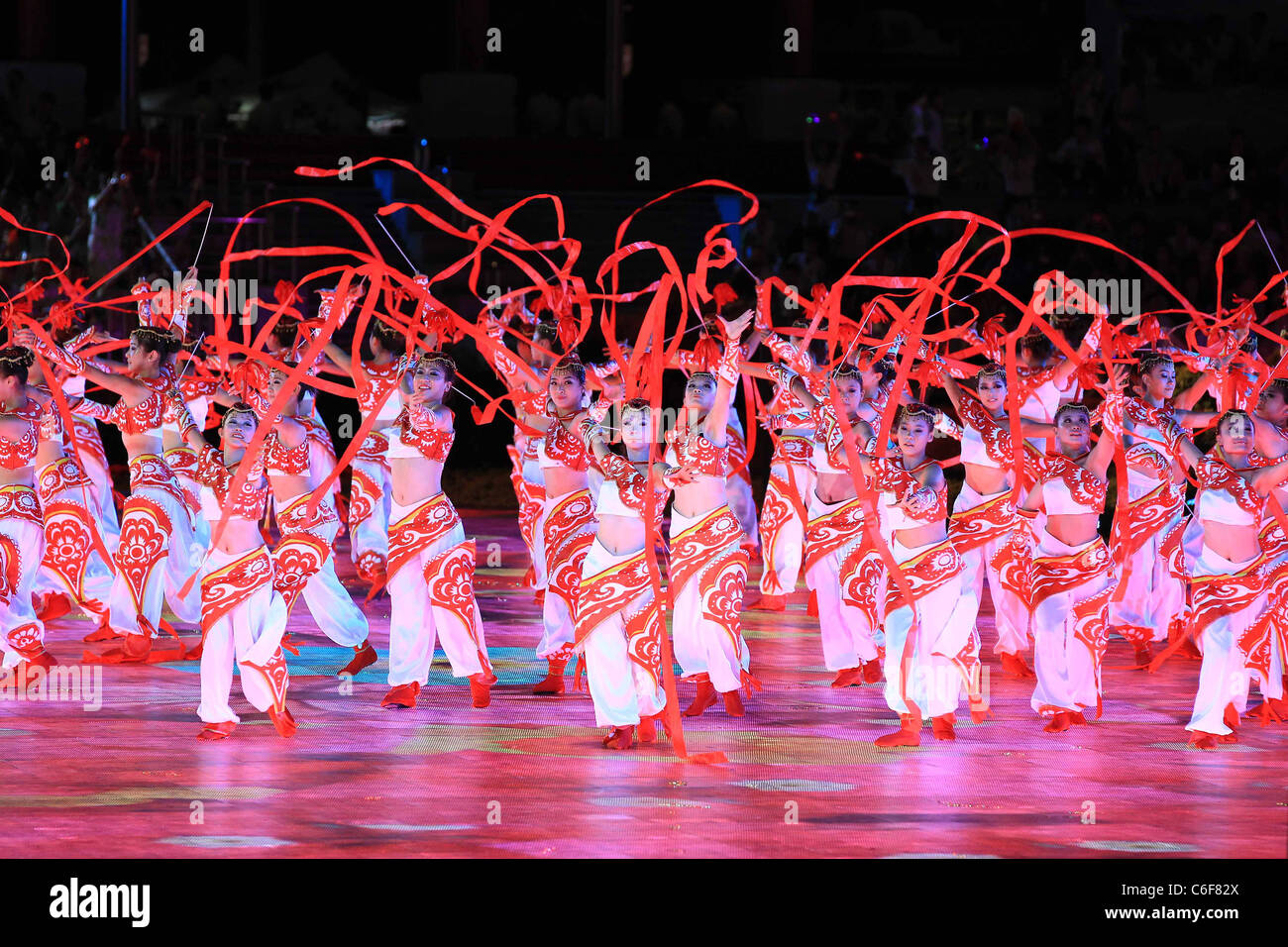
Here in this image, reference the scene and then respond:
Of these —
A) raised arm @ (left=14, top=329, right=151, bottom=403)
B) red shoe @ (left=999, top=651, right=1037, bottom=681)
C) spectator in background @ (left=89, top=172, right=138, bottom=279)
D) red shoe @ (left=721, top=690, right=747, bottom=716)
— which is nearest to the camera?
red shoe @ (left=721, top=690, right=747, bottom=716)

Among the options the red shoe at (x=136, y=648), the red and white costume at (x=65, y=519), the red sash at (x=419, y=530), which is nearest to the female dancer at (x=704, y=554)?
the red sash at (x=419, y=530)

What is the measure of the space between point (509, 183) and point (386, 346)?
839 centimetres

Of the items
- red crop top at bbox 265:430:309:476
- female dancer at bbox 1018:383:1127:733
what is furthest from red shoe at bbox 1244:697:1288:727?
red crop top at bbox 265:430:309:476

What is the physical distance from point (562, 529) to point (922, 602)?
154 cm

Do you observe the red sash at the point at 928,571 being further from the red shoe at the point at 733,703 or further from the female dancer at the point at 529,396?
the female dancer at the point at 529,396

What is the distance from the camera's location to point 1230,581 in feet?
22.4

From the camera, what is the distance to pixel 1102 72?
58.1ft

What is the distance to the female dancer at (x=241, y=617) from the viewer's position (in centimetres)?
670

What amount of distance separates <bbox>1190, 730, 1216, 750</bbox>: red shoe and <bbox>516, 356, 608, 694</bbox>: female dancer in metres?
2.40

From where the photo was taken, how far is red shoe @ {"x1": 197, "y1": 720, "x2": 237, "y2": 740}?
21.8 feet

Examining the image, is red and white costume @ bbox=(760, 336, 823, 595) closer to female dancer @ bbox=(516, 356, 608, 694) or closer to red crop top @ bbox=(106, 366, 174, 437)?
female dancer @ bbox=(516, 356, 608, 694)

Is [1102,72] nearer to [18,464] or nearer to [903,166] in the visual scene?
[903,166]
